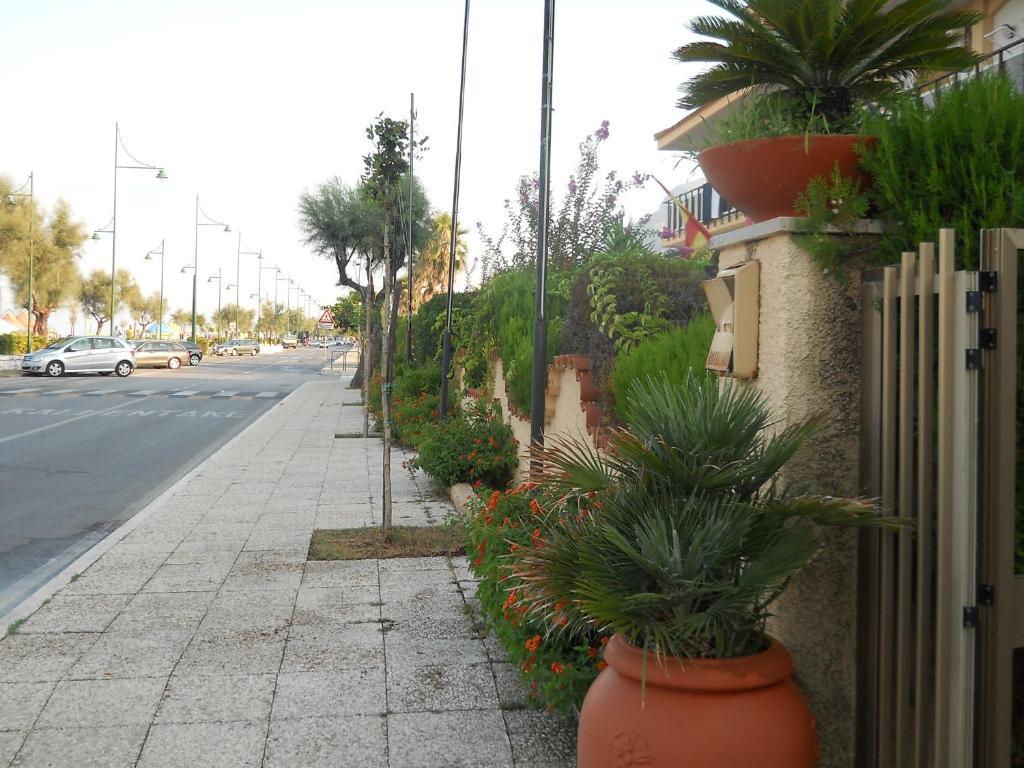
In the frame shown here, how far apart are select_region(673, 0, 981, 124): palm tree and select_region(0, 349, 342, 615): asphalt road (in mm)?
5343

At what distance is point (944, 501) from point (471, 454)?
758 centimetres

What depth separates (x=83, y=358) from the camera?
4231cm

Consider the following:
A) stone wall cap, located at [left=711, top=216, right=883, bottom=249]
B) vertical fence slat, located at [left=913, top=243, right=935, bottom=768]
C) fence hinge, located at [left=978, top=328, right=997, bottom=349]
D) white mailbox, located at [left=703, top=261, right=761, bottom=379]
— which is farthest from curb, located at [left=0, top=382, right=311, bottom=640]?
fence hinge, located at [left=978, top=328, right=997, bottom=349]

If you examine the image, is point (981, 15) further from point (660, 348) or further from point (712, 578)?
point (660, 348)

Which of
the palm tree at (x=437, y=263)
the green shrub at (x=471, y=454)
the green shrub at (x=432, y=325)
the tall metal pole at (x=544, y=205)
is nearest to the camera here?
the tall metal pole at (x=544, y=205)

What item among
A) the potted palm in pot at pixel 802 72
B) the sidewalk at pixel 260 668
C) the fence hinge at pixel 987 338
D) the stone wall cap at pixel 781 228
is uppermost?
the potted palm in pot at pixel 802 72

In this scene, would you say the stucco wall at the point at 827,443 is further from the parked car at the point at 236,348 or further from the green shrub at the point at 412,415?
the parked car at the point at 236,348

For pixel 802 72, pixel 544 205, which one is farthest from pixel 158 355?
pixel 802 72

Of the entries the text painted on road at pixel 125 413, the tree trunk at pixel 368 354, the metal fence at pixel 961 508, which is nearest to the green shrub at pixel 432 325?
the tree trunk at pixel 368 354

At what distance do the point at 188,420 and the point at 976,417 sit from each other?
20.9 m

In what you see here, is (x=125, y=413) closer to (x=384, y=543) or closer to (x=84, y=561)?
(x=84, y=561)

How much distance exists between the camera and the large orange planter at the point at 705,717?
103 inches

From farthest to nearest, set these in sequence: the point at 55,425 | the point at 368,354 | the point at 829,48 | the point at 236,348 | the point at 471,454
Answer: the point at 236,348, the point at 55,425, the point at 368,354, the point at 471,454, the point at 829,48

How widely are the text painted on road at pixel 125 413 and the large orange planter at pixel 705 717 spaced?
21254 mm
